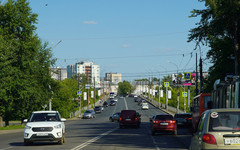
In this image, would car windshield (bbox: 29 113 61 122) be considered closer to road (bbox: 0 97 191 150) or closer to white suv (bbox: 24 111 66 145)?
white suv (bbox: 24 111 66 145)

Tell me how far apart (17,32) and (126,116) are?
54.2ft

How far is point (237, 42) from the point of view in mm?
35406

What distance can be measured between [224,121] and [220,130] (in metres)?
0.29

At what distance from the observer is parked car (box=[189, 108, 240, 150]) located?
34.4 feet

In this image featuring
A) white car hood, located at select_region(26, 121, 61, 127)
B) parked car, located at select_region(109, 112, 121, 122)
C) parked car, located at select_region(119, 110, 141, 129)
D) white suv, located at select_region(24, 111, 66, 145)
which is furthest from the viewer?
parked car, located at select_region(109, 112, 121, 122)

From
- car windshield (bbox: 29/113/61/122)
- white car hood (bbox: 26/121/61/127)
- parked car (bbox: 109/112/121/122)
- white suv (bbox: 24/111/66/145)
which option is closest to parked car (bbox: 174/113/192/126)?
Result: parked car (bbox: 109/112/121/122)

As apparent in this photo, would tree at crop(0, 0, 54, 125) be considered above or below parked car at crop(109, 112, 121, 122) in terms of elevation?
above

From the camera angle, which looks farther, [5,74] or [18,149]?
[5,74]

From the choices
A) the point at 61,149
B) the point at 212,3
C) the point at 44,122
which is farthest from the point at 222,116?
the point at 212,3

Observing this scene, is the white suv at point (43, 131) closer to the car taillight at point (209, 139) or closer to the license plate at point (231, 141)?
the car taillight at point (209, 139)

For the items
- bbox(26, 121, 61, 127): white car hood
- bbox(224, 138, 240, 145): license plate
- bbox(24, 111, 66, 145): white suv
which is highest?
bbox(224, 138, 240, 145): license plate

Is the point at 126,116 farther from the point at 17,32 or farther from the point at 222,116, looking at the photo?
the point at 222,116

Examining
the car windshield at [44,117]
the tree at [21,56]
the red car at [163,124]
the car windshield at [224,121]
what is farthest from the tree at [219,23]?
the tree at [21,56]

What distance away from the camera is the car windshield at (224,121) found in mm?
10695
